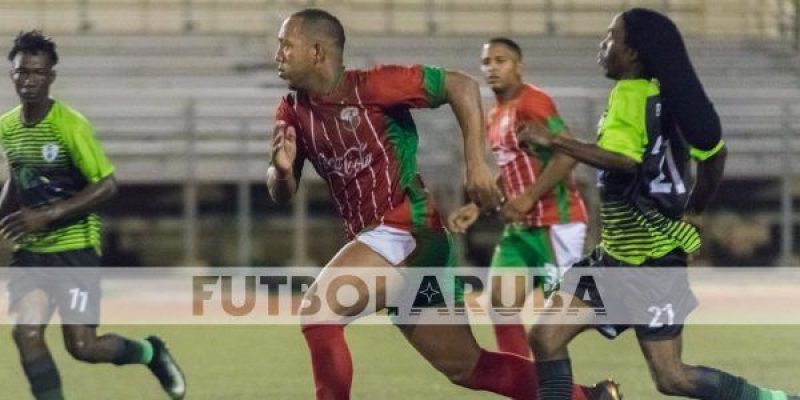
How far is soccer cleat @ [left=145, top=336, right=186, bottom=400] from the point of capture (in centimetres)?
954

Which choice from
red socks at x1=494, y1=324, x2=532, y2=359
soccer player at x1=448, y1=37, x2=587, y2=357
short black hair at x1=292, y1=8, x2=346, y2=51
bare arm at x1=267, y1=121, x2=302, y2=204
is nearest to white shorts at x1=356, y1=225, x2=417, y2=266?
bare arm at x1=267, y1=121, x2=302, y2=204

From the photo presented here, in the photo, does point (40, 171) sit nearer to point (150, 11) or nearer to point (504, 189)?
point (504, 189)

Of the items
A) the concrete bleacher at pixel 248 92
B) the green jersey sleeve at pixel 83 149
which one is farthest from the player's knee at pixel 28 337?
the concrete bleacher at pixel 248 92

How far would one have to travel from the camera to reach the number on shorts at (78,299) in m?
8.84

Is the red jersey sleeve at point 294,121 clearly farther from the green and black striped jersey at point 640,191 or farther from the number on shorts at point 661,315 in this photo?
the number on shorts at point 661,315

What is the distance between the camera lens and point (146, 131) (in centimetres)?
2186

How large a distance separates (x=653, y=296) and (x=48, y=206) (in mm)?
3117

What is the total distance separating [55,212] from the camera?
8570 millimetres

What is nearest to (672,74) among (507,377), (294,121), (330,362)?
(507,377)

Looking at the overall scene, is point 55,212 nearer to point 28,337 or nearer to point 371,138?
point 28,337

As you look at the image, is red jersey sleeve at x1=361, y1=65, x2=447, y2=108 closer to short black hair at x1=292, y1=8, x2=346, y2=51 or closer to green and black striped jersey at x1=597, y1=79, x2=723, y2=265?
short black hair at x1=292, y1=8, x2=346, y2=51

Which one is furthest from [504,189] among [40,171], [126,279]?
[126,279]

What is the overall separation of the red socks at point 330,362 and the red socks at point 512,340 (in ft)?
10.7

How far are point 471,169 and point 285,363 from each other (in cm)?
567
